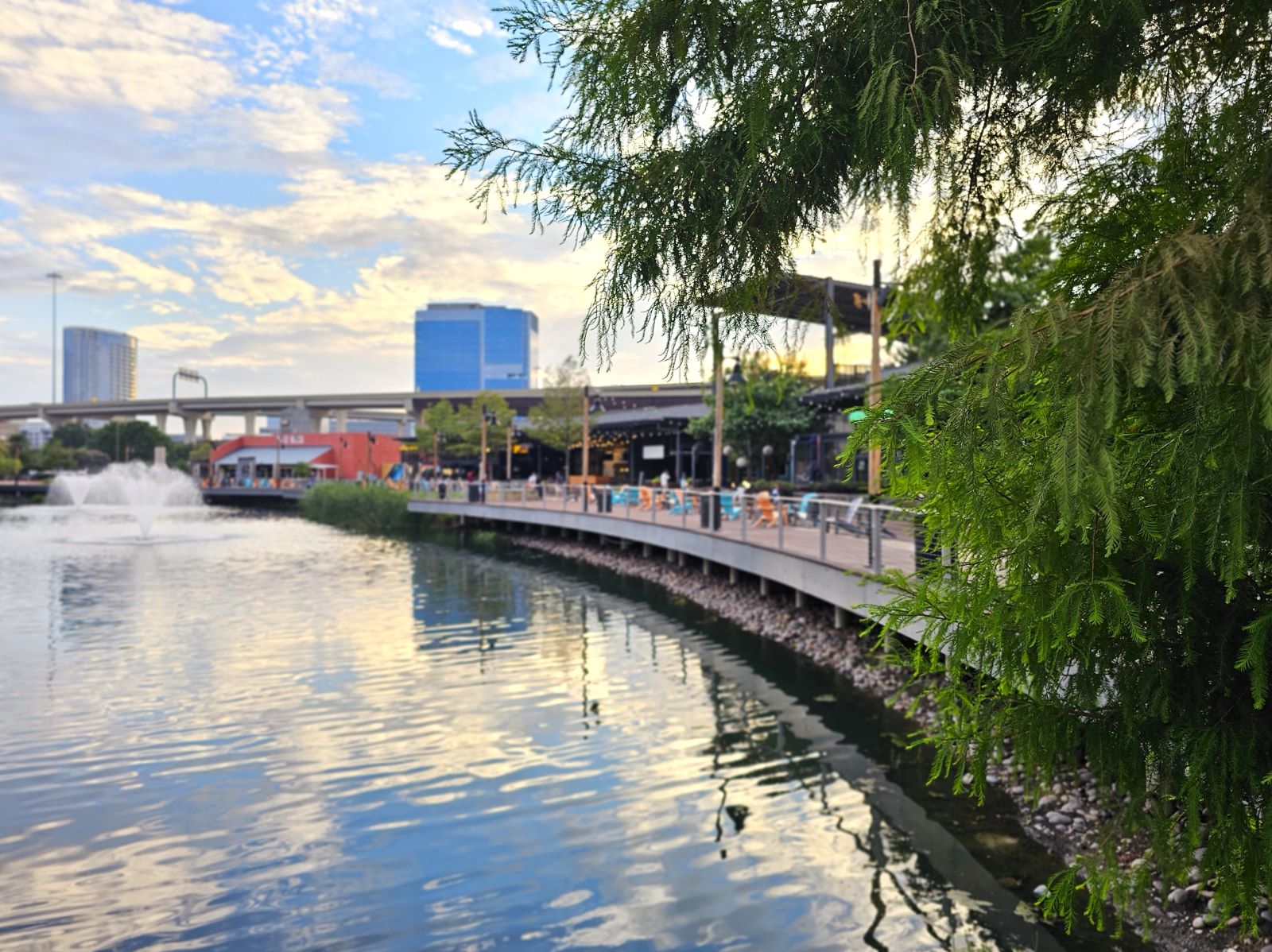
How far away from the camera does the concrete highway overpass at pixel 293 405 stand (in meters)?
94.6

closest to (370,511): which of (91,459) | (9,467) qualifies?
(9,467)

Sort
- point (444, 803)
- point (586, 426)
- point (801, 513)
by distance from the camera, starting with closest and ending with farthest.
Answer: point (444, 803), point (801, 513), point (586, 426)

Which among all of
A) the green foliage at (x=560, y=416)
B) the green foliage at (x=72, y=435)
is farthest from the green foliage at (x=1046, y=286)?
the green foliage at (x=72, y=435)

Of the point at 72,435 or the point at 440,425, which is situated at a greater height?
the point at 72,435

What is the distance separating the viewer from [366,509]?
46906 mm

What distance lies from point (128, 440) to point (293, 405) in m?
18.3

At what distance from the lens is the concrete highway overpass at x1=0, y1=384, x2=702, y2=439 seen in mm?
94562

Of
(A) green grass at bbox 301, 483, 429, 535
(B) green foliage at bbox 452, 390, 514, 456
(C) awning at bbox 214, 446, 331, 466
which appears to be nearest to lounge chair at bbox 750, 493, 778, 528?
(A) green grass at bbox 301, 483, 429, 535

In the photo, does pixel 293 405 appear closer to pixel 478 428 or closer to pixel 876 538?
pixel 478 428

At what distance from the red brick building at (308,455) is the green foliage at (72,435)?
2240cm

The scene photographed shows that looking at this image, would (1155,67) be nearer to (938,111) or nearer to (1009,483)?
(938,111)

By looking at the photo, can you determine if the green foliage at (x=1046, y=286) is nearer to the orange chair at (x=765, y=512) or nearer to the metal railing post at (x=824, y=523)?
the metal railing post at (x=824, y=523)

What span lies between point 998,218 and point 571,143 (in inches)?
106

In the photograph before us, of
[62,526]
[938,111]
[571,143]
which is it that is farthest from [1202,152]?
[62,526]
